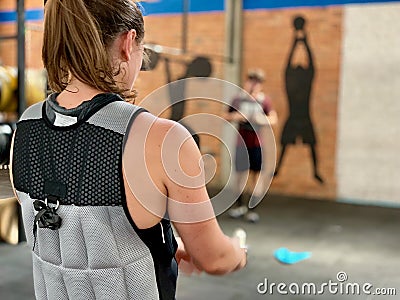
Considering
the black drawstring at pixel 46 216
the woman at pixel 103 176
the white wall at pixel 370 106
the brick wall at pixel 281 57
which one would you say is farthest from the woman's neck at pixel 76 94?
the white wall at pixel 370 106

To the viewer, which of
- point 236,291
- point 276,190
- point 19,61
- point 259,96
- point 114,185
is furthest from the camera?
point 276,190

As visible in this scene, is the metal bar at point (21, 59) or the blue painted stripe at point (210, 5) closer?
the metal bar at point (21, 59)

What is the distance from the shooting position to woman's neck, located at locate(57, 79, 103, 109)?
805 mm

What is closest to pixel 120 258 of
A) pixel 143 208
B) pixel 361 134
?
pixel 143 208

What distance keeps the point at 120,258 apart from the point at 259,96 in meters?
4.35

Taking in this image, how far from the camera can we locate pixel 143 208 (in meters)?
0.75

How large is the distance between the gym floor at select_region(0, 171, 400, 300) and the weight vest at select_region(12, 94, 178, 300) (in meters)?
2.27

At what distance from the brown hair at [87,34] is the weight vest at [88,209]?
0.04 m

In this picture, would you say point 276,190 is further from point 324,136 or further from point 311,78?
point 311,78

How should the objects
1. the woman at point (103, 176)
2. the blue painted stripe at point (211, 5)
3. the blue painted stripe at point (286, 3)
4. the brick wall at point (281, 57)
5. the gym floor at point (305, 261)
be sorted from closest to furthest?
1. the woman at point (103, 176)
2. the gym floor at point (305, 261)
3. the blue painted stripe at point (286, 3)
4. the brick wall at point (281, 57)
5. the blue painted stripe at point (211, 5)

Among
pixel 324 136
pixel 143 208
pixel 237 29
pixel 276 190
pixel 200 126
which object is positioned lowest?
pixel 276 190

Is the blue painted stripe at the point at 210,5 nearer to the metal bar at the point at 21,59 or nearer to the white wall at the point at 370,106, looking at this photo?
the white wall at the point at 370,106

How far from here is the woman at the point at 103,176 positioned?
0.75 meters

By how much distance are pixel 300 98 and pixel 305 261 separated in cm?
302
